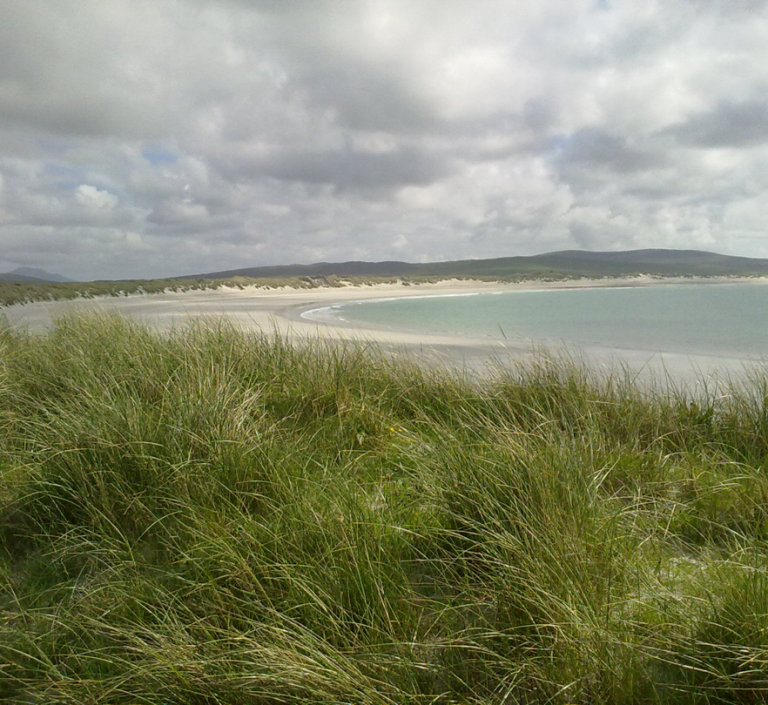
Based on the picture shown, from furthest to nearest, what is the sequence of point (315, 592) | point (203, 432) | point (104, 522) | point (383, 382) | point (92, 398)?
point (383, 382) < point (92, 398) < point (203, 432) < point (104, 522) < point (315, 592)

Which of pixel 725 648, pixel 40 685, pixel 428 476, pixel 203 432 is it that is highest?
pixel 203 432

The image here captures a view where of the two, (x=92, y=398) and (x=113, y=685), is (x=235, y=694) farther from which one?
(x=92, y=398)

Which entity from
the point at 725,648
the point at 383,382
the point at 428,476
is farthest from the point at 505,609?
the point at 383,382

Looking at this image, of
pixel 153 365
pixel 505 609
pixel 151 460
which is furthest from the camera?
pixel 153 365

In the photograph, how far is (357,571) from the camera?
5.70 feet

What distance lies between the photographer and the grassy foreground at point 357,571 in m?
1.45

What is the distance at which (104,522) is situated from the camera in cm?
232

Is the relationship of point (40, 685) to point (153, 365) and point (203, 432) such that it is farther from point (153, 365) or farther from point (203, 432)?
point (153, 365)

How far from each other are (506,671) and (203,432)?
1.89 meters

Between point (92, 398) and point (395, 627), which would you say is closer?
point (395, 627)

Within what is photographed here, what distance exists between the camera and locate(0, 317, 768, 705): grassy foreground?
1.45 m

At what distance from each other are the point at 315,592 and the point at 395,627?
1.00 ft

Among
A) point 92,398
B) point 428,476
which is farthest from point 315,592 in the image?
point 92,398

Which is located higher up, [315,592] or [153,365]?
[153,365]
